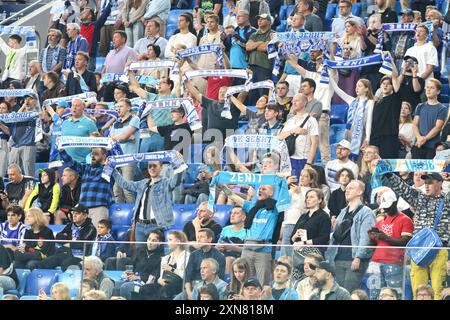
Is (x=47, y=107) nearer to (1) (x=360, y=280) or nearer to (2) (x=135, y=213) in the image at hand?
(2) (x=135, y=213)

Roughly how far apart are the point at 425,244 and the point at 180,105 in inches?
175

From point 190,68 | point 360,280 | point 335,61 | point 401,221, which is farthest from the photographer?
point 190,68

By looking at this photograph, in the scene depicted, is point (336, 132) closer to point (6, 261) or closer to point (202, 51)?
point (202, 51)

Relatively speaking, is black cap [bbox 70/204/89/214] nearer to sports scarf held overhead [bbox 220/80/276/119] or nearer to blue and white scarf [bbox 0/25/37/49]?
sports scarf held overhead [bbox 220/80/276/119]

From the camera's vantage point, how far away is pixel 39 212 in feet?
49.3

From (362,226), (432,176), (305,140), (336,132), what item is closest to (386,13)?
(336,132)

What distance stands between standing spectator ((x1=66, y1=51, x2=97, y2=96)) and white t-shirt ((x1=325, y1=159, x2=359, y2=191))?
3880 mm


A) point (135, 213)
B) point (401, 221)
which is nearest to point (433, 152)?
point (401, 221)

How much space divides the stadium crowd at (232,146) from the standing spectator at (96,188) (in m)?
0.02

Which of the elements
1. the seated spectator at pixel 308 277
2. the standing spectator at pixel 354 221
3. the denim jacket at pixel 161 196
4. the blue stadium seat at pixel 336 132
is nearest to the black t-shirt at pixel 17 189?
the denim jacket at pixel 161 196

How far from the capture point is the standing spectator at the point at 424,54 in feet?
52.3

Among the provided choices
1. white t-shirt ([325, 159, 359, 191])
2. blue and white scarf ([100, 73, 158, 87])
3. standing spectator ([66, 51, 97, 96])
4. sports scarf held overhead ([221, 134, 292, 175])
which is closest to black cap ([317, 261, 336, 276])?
white t-shirt ([325, 159, 359, 191])

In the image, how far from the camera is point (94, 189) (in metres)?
15.7
